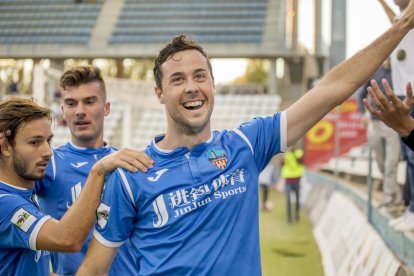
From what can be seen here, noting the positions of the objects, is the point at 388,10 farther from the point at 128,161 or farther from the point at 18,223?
the point at 18,223

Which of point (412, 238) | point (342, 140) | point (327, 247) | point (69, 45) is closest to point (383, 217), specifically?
point (412, 238)

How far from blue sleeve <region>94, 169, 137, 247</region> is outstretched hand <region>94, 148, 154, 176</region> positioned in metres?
0.03

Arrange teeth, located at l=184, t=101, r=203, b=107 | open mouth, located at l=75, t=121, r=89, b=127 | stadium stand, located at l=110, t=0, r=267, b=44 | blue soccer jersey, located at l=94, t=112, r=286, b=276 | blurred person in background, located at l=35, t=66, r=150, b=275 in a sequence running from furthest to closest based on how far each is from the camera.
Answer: stadium stand, located at l=110, t=0, r=267, b=44
open mouth, located at l=75, t=121, r=89, b=127
blurred person in background, located at l=35, t=66, r=150, b=275
teeth, located at l=184, t=101, r=203, b=107
blue soccer jersey, located at l=94, t=112, r=286, b=276

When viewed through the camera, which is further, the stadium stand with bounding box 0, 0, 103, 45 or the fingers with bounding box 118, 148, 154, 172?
the stadium stand with bounding box 0, 0, 103, 45

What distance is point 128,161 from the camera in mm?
2230

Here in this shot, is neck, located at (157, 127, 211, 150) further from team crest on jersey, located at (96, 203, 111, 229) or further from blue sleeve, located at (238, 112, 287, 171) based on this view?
team crest on jersey, located at (96, 203, 111, 229)

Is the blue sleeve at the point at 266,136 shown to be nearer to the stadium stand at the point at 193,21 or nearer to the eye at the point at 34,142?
the eye at the point at 34,142

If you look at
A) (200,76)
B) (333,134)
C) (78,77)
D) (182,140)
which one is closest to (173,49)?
(200,76)

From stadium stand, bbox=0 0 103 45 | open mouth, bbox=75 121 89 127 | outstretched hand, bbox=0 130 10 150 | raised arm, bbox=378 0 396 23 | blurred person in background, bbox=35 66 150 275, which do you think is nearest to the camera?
outstretched hand, bbox=0 130 10 150

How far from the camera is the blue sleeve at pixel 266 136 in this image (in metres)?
2.36

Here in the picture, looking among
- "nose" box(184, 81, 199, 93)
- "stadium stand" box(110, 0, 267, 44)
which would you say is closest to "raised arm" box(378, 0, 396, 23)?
"nose" box(184, 81, 199, 93)

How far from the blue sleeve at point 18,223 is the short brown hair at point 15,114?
29 cm

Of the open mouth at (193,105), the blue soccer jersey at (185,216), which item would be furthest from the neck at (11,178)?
the open mouth at (193,105)

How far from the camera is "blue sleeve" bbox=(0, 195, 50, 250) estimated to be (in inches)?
92.4
